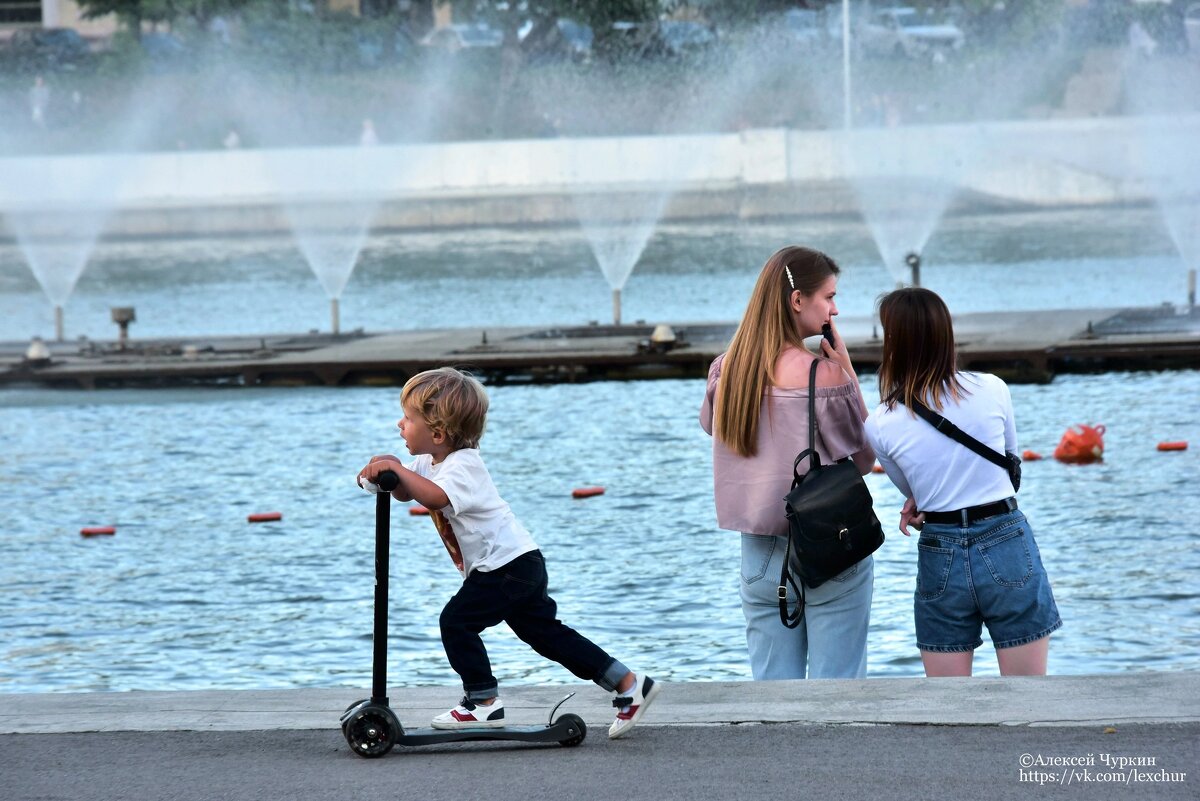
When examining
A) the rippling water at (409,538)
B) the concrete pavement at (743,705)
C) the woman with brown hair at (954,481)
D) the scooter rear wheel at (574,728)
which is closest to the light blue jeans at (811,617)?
the concrete pavement at (743,705)

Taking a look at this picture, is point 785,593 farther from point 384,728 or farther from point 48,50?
point 48,50

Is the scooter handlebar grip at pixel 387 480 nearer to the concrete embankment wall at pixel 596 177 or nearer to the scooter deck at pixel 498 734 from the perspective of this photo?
the scooter deck at pixel 498 734

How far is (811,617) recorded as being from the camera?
18.5 ft

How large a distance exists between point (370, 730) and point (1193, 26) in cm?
5892

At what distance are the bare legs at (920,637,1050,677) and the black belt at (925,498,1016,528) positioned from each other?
0.43 metres

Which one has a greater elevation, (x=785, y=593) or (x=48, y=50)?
(x=48, y=50)

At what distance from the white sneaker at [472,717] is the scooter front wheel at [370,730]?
7.9 inches

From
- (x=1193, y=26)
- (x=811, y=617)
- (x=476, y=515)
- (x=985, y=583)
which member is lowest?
(x=811, y=617)

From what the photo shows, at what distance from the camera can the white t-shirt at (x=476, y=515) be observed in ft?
17.2

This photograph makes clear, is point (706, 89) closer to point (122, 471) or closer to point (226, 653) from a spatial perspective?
point (122, 471)

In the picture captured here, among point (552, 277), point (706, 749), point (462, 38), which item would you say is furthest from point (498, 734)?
point (462, 38)

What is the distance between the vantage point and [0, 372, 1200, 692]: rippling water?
10.8 m

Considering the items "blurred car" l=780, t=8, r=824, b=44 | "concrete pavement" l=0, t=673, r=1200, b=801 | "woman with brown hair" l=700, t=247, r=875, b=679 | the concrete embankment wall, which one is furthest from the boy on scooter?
"blurred car" l=780, t=8, r=824, b=44

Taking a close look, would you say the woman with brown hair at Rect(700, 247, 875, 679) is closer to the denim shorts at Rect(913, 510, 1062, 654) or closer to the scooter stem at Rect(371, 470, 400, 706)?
the denim shorts at Rect(913, 510, 1062, 654)
